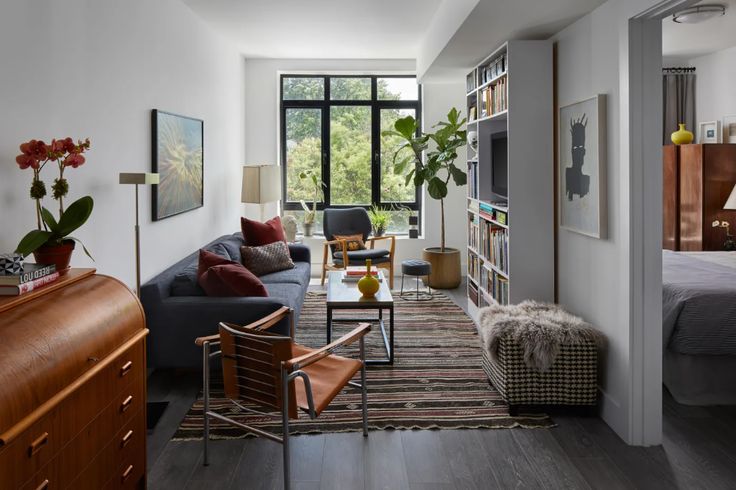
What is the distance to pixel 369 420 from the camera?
3564mm

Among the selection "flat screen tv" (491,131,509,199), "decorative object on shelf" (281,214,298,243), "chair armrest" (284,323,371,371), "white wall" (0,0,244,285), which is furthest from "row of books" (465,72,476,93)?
"chair armrest" (284,323,371,371)

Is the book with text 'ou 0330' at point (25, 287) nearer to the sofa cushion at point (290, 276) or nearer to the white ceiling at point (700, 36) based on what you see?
the sofa cushion at point (290, 276)

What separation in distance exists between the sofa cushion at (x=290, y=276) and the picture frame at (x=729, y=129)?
15.4 ft

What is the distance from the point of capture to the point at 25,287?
2.15 meters

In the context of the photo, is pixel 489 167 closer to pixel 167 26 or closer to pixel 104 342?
pixel 167 26

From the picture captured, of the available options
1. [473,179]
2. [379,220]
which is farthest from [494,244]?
[379,220]

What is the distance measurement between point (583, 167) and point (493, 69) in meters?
1.68

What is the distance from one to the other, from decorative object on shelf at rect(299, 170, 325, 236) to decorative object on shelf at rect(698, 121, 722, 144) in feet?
14.8

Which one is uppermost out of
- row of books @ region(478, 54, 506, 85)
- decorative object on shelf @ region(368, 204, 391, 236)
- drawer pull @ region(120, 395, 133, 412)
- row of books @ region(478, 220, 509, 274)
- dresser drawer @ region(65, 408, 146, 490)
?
row of books @ region(478, 54, 506, 85)

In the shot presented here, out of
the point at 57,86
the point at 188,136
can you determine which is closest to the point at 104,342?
the point at 57,86

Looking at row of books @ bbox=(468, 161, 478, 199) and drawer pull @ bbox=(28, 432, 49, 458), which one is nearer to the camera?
drawer pull @ bbox=(28, 432, 49, 458)

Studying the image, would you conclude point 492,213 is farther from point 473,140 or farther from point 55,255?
point 55,255

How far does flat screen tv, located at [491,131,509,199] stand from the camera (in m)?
5.03

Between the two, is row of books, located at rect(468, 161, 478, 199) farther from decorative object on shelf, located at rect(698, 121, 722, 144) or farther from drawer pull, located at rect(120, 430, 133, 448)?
drawer pull, located at rect(120, 430, 133, 448)
